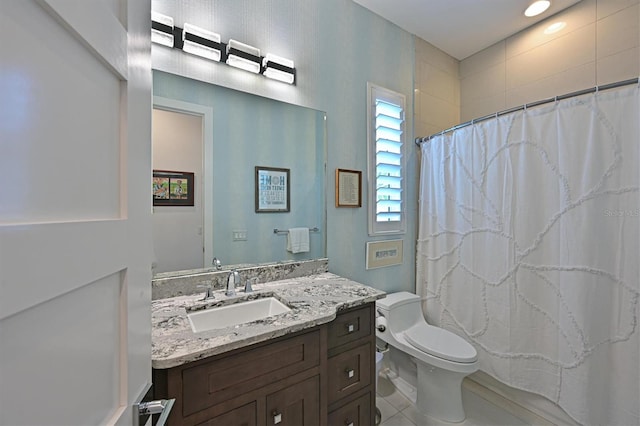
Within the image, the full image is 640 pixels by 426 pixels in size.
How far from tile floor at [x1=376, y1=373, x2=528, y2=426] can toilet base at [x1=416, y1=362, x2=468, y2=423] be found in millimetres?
45

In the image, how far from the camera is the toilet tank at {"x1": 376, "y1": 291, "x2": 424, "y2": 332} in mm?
1904

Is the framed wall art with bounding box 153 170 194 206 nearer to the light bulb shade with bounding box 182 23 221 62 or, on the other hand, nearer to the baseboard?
the light bulb shade with bounding box 182 23 221 62

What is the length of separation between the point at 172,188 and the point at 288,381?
3.31ft

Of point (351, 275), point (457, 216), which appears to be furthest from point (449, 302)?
point (351, 275)

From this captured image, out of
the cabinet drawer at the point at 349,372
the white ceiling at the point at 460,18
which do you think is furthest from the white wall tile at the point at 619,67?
the cabinet drawer at the point at 349,372

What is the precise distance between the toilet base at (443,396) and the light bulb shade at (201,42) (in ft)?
7.21

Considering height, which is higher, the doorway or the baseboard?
the doorway

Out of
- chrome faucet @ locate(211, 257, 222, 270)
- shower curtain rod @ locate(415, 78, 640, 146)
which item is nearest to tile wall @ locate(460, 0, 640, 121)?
shower curtain rod @ locate(415, 78, 640, 146)

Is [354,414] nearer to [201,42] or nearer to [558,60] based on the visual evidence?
[201,42]

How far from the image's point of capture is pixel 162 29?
A: 1241 mm

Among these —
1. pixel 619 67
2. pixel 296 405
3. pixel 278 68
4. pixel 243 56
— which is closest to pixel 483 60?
pixel 619 67

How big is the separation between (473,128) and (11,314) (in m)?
2.29

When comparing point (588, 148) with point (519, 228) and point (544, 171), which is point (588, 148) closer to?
point (544, 171)

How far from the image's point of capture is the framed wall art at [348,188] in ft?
6.10
